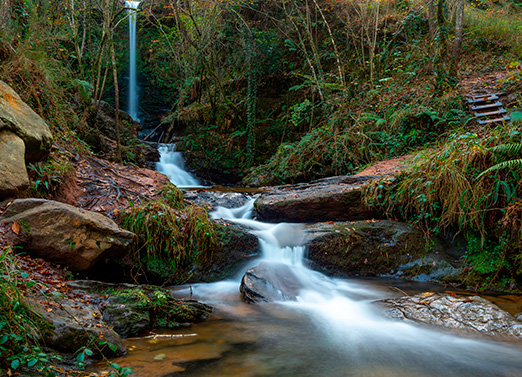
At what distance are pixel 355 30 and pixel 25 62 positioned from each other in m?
11.9

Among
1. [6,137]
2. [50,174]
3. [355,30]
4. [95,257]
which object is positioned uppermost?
[355,30]

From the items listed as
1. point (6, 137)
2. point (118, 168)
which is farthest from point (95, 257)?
point (118, 168)

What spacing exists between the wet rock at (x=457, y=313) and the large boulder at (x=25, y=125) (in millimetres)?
4877

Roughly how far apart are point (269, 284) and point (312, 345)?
4.67ft

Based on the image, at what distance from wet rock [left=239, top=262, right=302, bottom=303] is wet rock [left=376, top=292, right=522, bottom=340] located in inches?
49.7

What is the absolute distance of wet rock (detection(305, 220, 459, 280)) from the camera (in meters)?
5.46

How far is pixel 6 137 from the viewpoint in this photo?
154 inches

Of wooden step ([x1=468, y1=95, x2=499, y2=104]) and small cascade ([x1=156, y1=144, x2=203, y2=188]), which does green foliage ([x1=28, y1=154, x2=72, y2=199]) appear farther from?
wooden step ([x1=468, y1=95, x2=499, y2=104])

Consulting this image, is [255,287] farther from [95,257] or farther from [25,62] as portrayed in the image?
[25,62]

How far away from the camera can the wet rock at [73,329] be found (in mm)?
2334

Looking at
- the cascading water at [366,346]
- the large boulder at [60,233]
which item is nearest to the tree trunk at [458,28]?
the cascading water at [366,346]

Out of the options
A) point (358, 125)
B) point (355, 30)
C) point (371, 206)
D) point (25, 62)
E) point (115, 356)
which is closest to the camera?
point (115, 356)

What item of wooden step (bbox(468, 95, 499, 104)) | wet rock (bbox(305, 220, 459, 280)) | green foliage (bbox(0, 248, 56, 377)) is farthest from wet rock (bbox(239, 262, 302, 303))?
wooden step (bbox(468, 95, 499, 104))

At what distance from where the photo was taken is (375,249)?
563 cm
